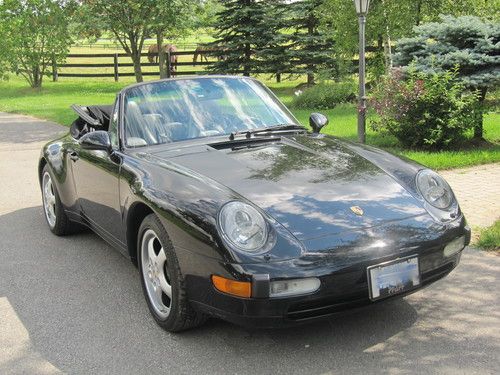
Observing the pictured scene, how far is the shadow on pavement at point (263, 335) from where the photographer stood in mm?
3117

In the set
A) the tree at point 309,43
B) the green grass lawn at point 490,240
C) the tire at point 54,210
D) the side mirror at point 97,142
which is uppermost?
the tree at point 309,43

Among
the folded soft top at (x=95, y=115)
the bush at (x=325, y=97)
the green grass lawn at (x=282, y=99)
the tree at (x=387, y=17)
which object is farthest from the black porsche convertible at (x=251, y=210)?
A: the bush at (x=325, y=97)

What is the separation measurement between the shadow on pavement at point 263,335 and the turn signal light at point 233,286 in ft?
1.45

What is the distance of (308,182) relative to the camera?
355 cm

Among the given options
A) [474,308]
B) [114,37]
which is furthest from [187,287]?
[114,37]

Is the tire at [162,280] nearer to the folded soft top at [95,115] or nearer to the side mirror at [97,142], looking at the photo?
the side mirror at [97,142]

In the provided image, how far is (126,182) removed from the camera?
13.0 ft

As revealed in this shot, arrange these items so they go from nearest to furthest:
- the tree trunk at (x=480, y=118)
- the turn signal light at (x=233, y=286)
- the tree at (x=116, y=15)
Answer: the turn signal light at (x=233, y=286), the tree trunk at (x=480, y=118), the tree at (x=116, y=15)

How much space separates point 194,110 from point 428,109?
5269 mm

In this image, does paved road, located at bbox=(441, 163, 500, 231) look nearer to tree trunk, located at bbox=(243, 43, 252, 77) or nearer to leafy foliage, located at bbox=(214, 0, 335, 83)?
leafy foliage, located at bbox=(214, 0, 335, 83)

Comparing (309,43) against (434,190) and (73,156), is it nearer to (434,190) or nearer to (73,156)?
(73,156)

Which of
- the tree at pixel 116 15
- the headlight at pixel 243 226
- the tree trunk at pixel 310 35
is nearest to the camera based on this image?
the headlight at pixel 243 226

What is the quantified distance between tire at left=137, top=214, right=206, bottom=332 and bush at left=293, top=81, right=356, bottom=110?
1293 cm

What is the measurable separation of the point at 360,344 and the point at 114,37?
65.6ft
